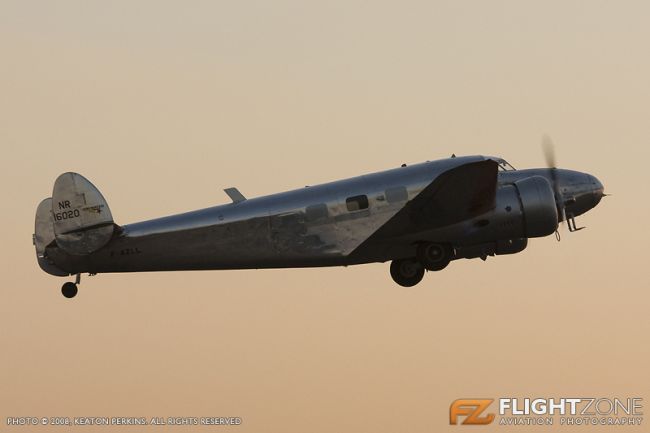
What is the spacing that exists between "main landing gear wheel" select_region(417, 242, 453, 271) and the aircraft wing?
0.45 metres

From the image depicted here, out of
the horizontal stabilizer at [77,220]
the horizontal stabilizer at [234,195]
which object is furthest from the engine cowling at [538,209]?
the horizontal stabilizer at [77,220]

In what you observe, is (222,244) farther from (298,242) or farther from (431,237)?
(431,237)

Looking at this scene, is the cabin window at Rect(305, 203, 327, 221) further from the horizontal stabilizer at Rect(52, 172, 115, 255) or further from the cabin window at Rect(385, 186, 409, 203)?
the horizontal stabilizer at Rect(52, 172, 115, 255)

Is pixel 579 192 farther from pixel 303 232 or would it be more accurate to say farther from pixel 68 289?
pixel 68 289

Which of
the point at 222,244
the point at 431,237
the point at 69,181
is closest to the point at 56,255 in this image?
the point at 69,181

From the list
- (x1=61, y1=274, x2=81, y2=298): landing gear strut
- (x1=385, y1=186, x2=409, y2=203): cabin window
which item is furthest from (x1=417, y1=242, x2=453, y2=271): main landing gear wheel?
(x1=61, y1=274, x2=81, y2=298): landing gear strut

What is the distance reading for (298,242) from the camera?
29328mm

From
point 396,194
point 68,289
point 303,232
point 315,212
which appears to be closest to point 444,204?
point 396,194

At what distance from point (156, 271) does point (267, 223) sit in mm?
2514

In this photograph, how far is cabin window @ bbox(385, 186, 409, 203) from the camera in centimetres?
2956

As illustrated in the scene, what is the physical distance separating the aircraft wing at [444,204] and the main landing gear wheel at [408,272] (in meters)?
0.94

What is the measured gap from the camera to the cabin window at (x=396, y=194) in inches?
1164

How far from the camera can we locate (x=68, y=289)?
2927 cm

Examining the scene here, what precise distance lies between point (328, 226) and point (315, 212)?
405 mm
